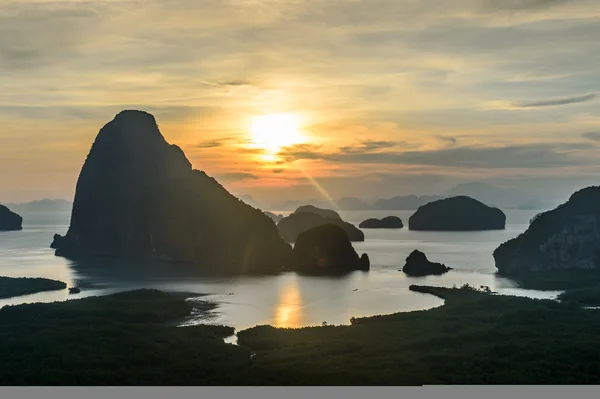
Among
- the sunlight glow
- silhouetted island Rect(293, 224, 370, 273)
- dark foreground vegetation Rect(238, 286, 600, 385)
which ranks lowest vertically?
dark foreground vegetation Rect(238, 286, 600, 385)

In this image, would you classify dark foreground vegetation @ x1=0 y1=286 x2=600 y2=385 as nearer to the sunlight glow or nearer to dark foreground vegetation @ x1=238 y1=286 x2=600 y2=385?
dark foreground vegetation @ x1=238 y1=286 x2=600 y2=385

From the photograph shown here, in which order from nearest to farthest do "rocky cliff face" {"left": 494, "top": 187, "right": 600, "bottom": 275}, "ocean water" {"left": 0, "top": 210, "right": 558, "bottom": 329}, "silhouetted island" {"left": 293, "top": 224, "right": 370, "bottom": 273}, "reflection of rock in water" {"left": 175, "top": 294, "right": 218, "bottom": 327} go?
1. "reflection of rock in water" {"left": 175, "top": 294, "right": 218, "bottom": 327}
2. "ocean water" {"left": 0, "top": 210, "right": 558, "bottom": 329}
3. "rocky cliff face" {"left": 494, "top": 187, "right": 600, "bottom": 275}
4. "silhouetted island" {"left": 293, "top": 224, "right": 370, "bottom": 273}

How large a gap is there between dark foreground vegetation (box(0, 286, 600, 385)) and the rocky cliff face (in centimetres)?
4534

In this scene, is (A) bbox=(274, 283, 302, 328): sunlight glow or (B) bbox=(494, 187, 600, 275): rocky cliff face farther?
(B) bbox=(494, 187, 600, 275): rocky cliff face

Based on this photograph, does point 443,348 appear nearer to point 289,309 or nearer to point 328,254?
point 289,309

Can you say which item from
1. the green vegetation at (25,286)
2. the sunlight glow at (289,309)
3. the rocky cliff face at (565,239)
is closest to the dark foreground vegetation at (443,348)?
the sunlight glow at (289,309)

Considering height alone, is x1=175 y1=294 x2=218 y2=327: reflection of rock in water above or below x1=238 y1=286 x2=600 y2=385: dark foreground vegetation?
above

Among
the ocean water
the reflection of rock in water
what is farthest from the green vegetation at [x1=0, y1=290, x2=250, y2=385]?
the ocean water

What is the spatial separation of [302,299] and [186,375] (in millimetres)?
55210

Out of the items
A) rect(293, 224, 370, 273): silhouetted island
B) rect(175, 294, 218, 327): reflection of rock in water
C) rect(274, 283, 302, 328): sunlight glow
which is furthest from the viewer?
rect(293, 224, 370, 273): silhouetted island

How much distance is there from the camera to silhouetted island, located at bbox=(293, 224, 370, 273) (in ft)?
543

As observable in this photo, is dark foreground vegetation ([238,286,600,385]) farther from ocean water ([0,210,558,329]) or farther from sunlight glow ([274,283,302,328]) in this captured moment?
ocean water ([0,210,558,329])

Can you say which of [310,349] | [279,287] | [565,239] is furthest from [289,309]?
[565,239]

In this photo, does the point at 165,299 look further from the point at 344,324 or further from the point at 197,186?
the point at 197,186
